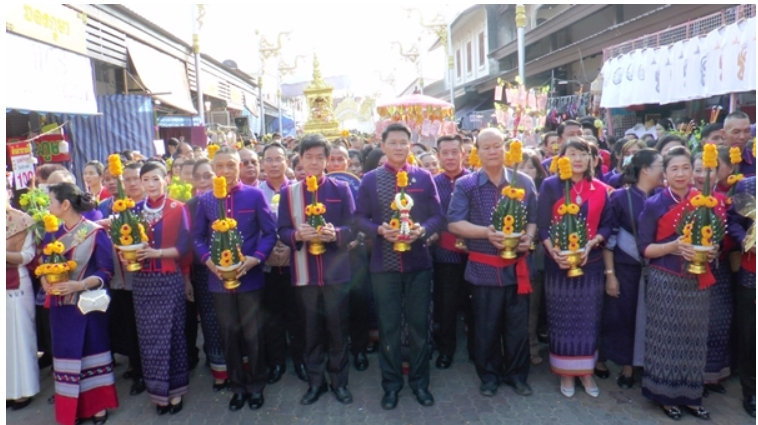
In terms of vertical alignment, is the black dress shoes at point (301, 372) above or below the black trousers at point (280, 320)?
below

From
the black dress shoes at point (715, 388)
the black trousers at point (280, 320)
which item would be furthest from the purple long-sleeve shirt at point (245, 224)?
the black dress shoes at point (715, 388)

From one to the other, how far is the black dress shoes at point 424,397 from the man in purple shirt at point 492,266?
388mm

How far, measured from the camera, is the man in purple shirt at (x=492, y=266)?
3.60 metres

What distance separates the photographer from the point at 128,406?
3877mm

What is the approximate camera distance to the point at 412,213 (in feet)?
12.1

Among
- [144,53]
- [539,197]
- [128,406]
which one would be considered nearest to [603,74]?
[539,197]

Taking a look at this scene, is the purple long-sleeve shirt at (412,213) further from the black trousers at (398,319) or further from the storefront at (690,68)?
the storefront at (690,68)

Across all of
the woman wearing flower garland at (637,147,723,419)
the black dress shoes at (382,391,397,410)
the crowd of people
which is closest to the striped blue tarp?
the crowd of people

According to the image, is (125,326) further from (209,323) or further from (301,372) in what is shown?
(301,372)

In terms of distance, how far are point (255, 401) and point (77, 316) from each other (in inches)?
50.5

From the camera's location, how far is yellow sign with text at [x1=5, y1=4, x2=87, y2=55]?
6.09m

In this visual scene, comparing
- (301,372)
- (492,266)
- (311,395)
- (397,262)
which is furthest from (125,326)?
(492,266)

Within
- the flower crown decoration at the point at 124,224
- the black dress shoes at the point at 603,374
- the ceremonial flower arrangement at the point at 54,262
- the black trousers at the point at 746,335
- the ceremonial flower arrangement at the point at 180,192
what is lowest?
the black dress shoes at the point at 603,374

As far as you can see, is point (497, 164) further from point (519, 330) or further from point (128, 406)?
point (128, 406)
